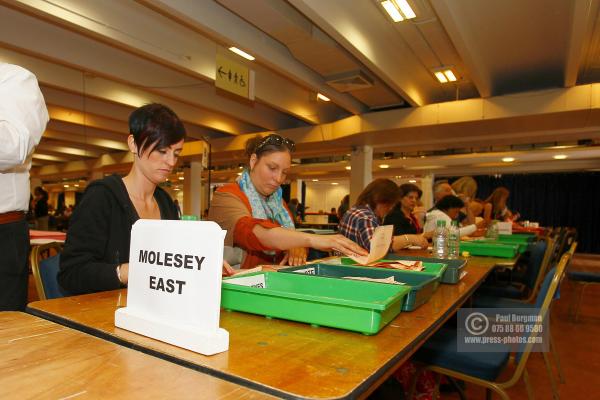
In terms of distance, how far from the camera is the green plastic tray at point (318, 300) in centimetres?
78

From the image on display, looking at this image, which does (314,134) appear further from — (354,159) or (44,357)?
(44,357)

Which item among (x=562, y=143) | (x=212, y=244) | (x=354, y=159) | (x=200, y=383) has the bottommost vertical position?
(x=200, y=383)

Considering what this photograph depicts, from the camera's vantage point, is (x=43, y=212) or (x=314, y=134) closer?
(x=43, y=212)

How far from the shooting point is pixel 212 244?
700mm

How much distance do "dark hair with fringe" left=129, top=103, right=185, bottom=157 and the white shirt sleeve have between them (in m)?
0.26

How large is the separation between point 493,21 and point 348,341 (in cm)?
422

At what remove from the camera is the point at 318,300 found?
0.81 m

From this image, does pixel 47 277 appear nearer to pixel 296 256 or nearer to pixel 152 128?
pixel 152 128

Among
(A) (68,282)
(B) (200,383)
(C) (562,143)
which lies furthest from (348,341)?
→ (C) (562,143)

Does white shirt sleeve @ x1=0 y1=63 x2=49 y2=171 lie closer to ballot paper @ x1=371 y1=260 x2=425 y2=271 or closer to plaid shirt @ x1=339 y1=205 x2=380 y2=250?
ballot paper @ x1=371 y1=260 x2=425 y2=271

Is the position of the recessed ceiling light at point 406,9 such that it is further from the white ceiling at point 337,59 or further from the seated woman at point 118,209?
the seated woman at point 118,209

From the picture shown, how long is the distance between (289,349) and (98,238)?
784 millimetres

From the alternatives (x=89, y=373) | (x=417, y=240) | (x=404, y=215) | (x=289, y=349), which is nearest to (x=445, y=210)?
(x=404, y=215)

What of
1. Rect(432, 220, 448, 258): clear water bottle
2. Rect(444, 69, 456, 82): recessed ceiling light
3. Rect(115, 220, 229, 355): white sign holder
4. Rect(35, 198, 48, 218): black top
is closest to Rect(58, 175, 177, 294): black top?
Rect(115, 220, 229, 355): white sign holder
